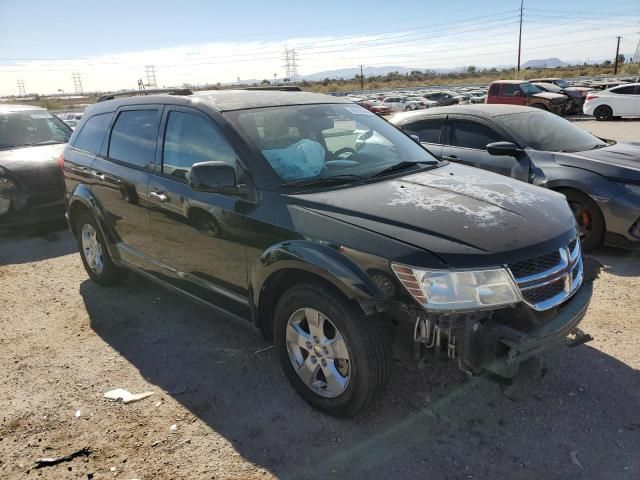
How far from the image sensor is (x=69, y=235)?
7.30 metres

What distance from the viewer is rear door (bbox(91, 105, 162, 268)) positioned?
3.91m

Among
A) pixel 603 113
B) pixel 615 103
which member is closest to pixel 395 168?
pixel 615 103

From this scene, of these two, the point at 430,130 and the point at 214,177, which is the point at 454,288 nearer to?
the point at 214,177

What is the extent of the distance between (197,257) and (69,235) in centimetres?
472

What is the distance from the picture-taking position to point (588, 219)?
5.38m

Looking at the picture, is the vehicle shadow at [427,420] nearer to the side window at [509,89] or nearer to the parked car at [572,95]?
the side window at [509,89]

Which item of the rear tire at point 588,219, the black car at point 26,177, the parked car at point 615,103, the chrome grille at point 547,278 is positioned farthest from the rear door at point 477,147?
the parked car at point 615,103

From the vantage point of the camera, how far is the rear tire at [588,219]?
5.28m

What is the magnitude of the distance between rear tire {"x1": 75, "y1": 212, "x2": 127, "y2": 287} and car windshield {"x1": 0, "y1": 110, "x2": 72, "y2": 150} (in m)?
3.63

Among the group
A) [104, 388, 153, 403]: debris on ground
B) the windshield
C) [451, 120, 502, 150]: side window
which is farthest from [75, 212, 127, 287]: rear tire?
the windshield

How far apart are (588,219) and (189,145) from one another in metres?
4.27

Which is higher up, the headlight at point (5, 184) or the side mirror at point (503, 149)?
the side mirror at point (503, 149)

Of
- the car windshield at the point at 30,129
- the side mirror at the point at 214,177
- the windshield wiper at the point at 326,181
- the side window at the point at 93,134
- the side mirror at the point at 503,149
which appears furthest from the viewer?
the car windshield at the point at 30,129

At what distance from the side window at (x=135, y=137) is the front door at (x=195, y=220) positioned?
0.18 meters
